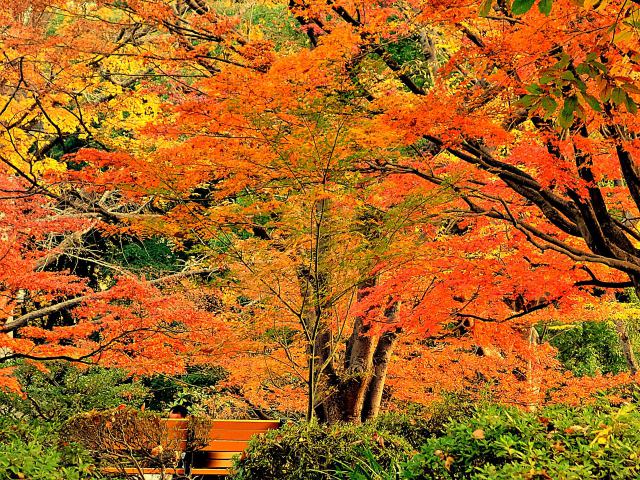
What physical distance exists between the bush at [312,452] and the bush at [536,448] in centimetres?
156

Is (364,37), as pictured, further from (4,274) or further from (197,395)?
(197,395)

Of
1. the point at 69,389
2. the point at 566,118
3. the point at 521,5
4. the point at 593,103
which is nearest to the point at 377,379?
the point at 69,389

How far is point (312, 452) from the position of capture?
6094 millimetres

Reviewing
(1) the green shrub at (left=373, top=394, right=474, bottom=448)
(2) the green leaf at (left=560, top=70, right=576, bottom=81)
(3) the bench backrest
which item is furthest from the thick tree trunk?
(2) the green leaf at (left=560, top=70, right=576, bottom=81)

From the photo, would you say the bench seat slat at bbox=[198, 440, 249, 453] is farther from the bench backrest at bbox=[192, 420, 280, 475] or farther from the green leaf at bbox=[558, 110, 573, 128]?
the green leaf at bbox=[558, 110, 573, 128]

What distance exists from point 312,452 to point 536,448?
2648mm

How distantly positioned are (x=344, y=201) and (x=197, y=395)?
417 inches

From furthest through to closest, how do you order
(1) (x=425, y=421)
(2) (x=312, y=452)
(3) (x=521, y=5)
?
(1) (x=425, y=421), (2) (x=312, y=452), (3) (x=521, y=5)

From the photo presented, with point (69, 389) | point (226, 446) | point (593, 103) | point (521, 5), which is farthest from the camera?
point (226, 446)

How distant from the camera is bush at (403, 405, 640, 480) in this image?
363cm

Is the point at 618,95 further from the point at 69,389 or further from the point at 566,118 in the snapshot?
the point at 69,389

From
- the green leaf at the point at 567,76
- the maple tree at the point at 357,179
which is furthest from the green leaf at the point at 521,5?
the maple tree at the point at 357,179

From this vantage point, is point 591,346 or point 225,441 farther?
point 591,346

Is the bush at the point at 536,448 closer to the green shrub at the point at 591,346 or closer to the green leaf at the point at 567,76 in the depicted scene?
the green leaf at the point at 567,76
